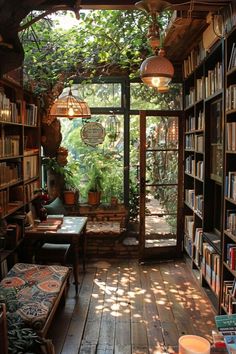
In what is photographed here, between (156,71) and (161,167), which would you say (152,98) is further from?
(156,71)

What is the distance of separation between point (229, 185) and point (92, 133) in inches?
113

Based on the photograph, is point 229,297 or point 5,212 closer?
point 229,297

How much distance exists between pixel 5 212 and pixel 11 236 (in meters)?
0.29

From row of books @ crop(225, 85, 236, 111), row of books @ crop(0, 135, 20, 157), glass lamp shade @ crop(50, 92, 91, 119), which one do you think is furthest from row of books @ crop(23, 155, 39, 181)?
row of books @ crop(225, 85, 236, 111)

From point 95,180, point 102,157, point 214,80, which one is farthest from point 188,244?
point 214,80

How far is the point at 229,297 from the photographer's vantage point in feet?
10.7

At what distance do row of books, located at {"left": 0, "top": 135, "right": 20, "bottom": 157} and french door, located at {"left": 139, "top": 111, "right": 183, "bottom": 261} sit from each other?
6.03 feet

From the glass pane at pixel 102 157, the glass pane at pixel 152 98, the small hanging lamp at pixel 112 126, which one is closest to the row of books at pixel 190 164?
the glass pane at pixel 152 98

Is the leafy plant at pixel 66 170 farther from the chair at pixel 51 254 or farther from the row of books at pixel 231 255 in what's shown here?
the row of books at pixel 231 255

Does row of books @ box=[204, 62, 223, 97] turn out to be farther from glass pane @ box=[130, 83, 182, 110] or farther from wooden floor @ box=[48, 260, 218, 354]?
wooden floor @ box=[48, 260, 218, 354]

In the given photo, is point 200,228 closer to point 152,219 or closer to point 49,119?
point 152,219

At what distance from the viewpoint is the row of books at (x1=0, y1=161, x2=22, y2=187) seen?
3.80 metres

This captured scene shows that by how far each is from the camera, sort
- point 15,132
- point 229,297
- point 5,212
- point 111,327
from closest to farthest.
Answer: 1. point 229,297
2. point 111,327
3. point 5,212
4. point 15,132

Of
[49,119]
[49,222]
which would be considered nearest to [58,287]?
[49,222]
